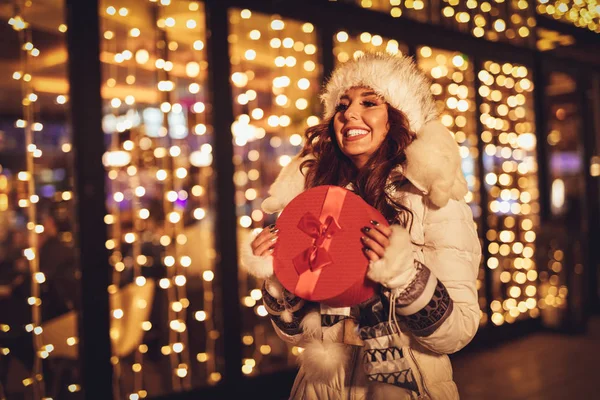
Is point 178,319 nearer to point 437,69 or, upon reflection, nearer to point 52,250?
point 52,250

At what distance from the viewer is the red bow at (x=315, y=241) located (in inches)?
53.6

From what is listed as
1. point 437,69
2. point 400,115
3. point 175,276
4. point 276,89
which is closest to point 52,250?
point 175,276

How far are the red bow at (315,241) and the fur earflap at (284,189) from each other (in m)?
0.30

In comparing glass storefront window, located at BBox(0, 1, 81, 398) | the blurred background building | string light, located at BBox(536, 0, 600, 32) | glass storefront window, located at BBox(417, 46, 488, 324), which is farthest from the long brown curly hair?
Answer: string light, located at BBox(536, 0, 600, 32)

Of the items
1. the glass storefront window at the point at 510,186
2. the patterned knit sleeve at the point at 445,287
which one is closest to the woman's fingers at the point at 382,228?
the patterned knit sleeve at the point at 445,287

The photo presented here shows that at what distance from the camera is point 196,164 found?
168 inches

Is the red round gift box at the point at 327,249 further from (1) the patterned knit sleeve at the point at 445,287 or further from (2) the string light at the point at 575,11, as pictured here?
(2) the string light at the point at 575,11

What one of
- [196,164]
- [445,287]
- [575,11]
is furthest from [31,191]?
[575,11]

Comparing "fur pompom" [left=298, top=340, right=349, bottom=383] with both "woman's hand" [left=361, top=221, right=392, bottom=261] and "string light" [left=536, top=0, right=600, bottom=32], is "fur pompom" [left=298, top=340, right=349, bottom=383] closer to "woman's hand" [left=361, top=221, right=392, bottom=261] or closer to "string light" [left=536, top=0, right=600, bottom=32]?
"woman's hand" [left=361, top=221, right=392, bottom=261]

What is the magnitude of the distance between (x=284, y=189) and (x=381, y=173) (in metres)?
0.34

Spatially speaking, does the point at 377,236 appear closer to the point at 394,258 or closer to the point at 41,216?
the point at 394,258

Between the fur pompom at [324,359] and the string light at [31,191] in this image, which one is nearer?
the fur pompom at [324,359]

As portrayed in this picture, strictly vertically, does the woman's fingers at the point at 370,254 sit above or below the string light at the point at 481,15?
below

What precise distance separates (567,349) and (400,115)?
4255 millimetres
